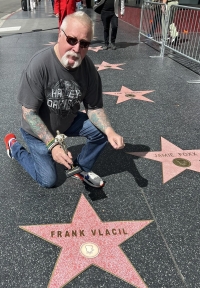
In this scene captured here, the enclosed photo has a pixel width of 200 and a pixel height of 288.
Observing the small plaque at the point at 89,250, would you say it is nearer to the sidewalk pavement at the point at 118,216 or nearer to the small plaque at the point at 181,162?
the sidewalk pavement at the point at 118,216

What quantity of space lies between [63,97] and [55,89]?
98 millimetres

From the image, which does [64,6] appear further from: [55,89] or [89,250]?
[89,250]

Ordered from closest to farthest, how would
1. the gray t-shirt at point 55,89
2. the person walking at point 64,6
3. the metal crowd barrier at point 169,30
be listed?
the gray t-shirt at point 55,89, the person walking at point 64,6, the metal crowd barrier at point 169,30

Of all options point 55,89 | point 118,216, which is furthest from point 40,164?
point 118,216

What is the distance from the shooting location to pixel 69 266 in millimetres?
1838

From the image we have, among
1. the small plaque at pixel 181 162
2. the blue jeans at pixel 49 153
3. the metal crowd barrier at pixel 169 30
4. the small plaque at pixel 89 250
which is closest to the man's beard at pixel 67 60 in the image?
the blue jeans at pixel 49 153

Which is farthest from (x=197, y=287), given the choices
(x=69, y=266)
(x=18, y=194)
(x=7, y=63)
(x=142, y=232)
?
(x=7, y=63)

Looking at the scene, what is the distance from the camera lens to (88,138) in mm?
2553

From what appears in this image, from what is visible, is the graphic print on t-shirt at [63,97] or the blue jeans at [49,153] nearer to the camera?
the graphic print on t-shirt at [63,97]

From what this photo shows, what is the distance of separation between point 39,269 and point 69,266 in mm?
187

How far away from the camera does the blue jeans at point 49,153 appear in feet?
7.88

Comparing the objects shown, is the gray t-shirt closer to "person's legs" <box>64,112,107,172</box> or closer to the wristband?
"person's legs" <box>64,112,107,172</box>

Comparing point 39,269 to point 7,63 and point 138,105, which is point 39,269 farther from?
point 7,63

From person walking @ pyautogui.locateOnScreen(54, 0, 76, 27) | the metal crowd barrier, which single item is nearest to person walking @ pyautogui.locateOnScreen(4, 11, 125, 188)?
the metal crowd barrier
